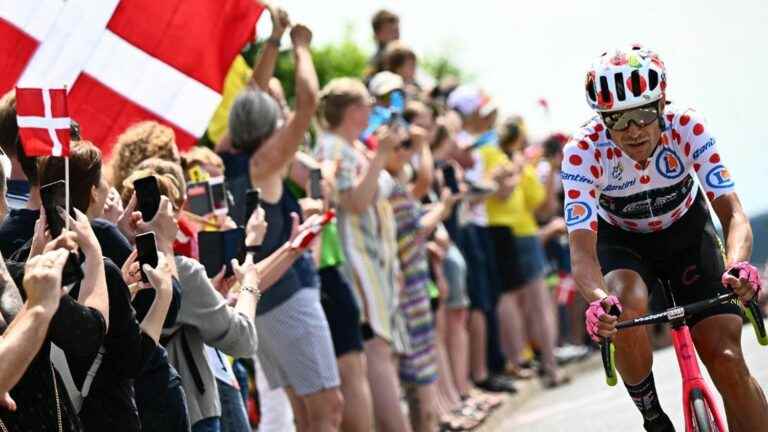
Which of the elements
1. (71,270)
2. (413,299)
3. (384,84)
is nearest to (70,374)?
(71,270)

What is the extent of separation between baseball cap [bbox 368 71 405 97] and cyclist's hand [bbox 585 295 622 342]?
195 inches

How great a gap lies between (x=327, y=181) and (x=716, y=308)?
10.6 ft

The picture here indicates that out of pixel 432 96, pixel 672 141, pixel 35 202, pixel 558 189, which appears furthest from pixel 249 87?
pixel 558 189

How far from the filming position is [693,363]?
6.73 meters

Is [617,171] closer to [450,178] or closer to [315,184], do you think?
[315,184]

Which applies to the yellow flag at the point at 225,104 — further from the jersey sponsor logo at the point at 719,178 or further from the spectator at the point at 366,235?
the jersey sponsor logo at the point at 719,178

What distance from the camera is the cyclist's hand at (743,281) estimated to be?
644cm

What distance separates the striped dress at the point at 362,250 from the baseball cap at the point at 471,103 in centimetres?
456

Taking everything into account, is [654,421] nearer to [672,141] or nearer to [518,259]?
[672,141]

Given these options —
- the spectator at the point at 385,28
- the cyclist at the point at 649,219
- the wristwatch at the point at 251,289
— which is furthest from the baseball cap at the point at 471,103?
the wristwatch at the point at 251,289

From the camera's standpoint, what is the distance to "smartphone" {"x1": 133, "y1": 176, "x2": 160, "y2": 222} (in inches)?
240

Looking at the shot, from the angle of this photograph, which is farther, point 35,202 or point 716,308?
point 716,308

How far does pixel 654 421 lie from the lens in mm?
7133

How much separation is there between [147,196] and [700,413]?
257 centimetres
